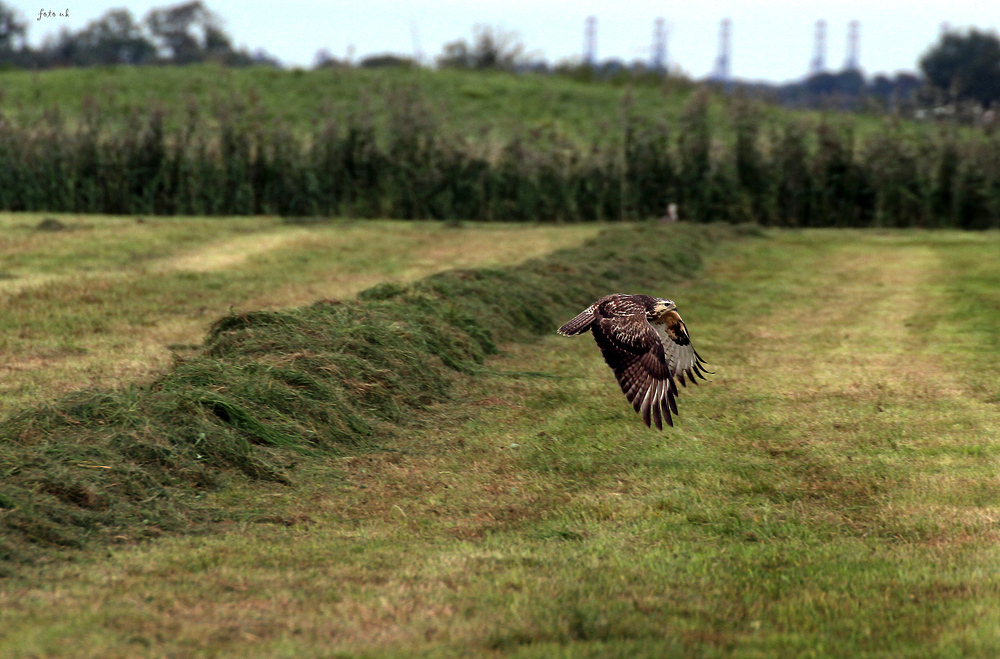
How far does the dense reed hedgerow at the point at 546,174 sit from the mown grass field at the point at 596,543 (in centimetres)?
1364

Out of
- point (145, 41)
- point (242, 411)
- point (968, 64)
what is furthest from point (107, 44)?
point (242, 411)

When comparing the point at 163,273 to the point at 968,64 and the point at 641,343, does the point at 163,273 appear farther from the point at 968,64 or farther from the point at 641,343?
the point at 968,64

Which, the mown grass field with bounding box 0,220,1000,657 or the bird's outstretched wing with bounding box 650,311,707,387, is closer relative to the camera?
the mown grass field with bounding box 0,220,1000,657

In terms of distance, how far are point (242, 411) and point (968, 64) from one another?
5554 centimetres

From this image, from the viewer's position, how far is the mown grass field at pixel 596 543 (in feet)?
12.9

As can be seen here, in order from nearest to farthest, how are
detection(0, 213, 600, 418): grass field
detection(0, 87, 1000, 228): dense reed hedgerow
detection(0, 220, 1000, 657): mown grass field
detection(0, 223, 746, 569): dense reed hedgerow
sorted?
detection(0, 220, 1000, 657): mown grass field
detection(0, 223, 746, 569): dense reed hedgerow
detection(0, 213, 600, 418): grass field
detection(0, 87, 1000, 228): dense reed hedgerow

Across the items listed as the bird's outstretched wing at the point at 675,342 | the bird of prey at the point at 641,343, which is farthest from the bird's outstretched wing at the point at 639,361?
the bird's outstretched wing at the point at 675,342

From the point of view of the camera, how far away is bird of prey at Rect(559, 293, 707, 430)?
5855 mm

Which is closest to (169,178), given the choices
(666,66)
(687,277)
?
(687,277)

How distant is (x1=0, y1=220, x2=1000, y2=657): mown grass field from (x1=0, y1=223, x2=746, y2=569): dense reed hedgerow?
9.4 inches

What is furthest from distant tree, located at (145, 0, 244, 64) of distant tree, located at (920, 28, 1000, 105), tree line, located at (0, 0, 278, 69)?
distant tree, located at (920, 28, 1000, 105)

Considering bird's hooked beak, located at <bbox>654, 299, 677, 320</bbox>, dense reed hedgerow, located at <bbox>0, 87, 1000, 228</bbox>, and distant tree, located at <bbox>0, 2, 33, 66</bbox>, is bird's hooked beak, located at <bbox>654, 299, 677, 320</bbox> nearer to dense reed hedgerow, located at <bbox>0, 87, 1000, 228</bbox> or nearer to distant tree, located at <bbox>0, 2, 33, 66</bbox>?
dense reed hedgerow, located at <bbox>0, 87, 1000, 228</bbox>

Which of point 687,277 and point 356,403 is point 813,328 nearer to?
point 687,277

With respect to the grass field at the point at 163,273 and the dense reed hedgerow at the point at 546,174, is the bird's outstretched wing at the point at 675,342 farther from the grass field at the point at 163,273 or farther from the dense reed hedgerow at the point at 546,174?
the dense reed hedgerow at the point at 546,174
